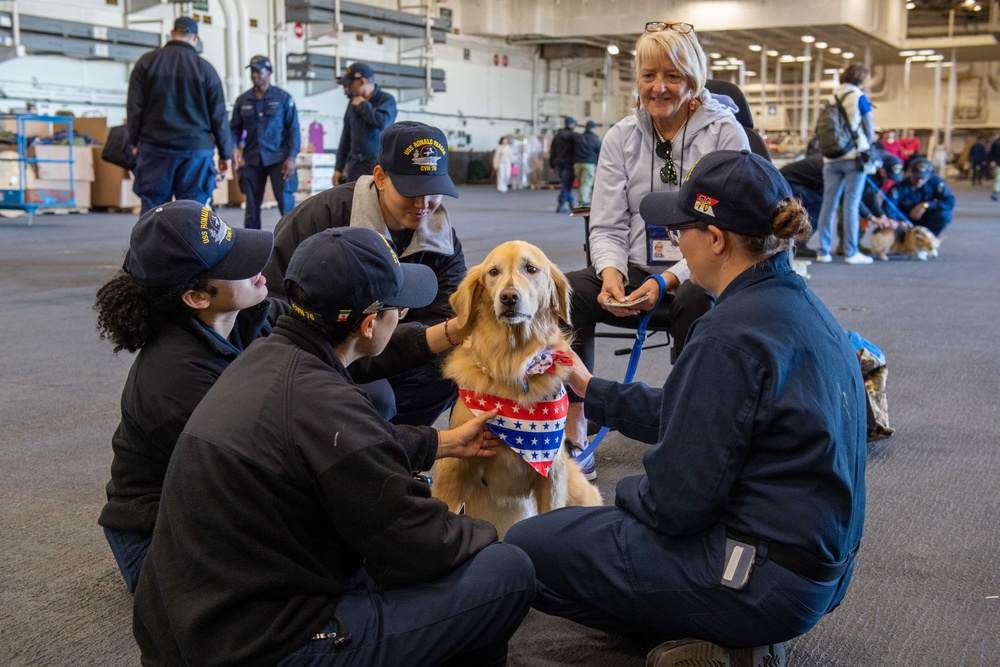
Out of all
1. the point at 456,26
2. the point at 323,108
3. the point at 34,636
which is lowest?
the point at 34,636

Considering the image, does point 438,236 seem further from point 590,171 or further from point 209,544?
point 590,171

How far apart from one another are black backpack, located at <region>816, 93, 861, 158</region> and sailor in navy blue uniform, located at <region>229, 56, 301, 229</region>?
5166 millimetres

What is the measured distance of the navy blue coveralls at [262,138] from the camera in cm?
884

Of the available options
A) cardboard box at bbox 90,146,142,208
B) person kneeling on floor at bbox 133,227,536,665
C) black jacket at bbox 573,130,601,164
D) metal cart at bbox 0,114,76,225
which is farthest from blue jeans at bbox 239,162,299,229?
black jacket at bbox 573,130,601,164

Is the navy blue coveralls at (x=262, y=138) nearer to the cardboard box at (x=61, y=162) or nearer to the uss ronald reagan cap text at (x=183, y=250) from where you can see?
the cardboard box at (x=61, y=162)

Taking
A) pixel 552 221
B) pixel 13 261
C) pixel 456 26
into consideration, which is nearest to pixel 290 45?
pixel 456 26

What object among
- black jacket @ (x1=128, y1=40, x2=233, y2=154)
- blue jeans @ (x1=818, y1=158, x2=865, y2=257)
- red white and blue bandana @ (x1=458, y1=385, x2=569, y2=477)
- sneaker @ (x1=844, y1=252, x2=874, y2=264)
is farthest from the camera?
sneaker @ (x1=844, y1=252, x2=874, y2=264)

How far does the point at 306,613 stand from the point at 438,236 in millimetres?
1951

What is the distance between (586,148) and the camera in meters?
16.5

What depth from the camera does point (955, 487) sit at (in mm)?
3346

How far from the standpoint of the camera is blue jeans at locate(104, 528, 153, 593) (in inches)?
89.0

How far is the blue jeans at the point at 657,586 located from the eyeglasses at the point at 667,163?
5.69 feet

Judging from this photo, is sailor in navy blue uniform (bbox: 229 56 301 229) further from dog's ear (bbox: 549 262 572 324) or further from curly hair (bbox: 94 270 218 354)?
curly hair (bbox: 94 270 218 354)

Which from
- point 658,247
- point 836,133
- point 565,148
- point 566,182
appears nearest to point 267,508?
point 658,247
